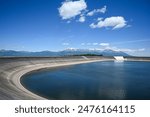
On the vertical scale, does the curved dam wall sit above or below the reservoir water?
above

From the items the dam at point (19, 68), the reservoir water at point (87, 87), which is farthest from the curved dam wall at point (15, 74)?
the reservoir water at point (87, 87)

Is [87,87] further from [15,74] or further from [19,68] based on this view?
[19,68]

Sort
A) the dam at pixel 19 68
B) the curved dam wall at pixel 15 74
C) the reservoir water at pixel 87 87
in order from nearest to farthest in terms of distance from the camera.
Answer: the curved dam wall at pixel 15 74 → the dam at pixel 19 68 → the reservoir water at pixel 87 87

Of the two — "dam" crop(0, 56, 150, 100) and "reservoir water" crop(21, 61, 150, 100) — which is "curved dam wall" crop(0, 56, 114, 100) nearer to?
"dam" crop(0, 56, 150, 100)

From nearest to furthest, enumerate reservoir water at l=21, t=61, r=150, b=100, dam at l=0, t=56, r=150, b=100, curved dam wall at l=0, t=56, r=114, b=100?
curved dam wall at l=0, t=56, r=114, b=100
dam at l=0, t=56, r=150, b=100
reservoir water at l=21, t=61, r=150, b=100

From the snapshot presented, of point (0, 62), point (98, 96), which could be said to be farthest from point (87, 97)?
point (0, 62)

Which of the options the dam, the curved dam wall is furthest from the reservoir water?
the dam

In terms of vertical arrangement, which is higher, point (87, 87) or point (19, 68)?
point (19, 68)

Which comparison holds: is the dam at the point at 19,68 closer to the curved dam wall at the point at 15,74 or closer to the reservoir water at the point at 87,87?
the curved dam wall at the point at 15,74

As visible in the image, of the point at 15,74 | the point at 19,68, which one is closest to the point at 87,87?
the point at 15,74
